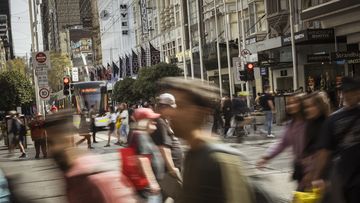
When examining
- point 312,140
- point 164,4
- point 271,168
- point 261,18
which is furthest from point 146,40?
point 312,140

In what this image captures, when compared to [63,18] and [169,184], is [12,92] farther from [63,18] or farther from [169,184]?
[63,18]

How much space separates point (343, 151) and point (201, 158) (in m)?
2.23

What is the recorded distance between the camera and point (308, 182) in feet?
19.4

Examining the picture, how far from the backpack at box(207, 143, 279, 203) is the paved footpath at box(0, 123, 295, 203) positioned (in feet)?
0.47

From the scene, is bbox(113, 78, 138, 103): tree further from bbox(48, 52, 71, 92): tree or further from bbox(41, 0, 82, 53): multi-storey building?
bbox(41, 0, 82, 53): multi-storey building

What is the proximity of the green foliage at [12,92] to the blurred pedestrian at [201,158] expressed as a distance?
5795cm

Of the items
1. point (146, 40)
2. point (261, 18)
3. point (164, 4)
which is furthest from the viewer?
point (146, 40)

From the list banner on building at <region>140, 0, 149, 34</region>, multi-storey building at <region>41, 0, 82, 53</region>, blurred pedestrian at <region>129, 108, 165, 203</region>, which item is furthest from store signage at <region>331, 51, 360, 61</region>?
multi-storey building at <region>41, 0, 82, 53</region>

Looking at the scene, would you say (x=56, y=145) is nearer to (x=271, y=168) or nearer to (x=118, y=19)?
(x=271, y=168)

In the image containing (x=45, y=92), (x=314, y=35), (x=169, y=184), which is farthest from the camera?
(x=314, y=35)

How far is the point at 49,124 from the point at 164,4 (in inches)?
2479

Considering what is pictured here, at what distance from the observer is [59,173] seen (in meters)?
3.68

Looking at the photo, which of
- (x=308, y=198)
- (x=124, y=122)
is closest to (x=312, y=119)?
(x=308, y=198)

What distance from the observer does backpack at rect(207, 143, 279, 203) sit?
2.77m
